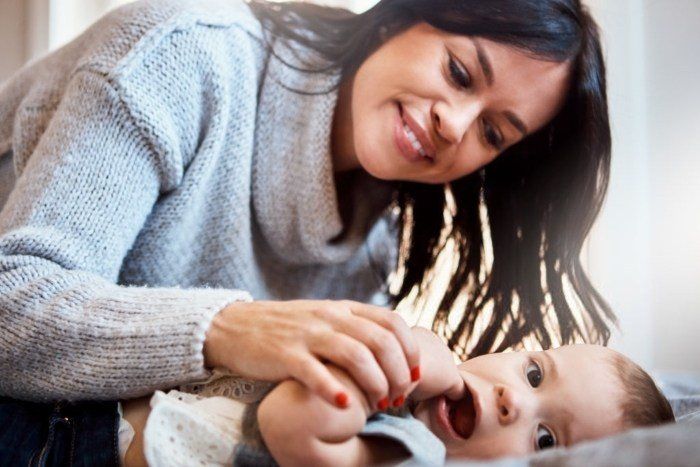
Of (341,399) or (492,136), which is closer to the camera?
(341,399)

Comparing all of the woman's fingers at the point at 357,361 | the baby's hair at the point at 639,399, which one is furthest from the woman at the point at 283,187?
the baby's hair at the point at 639,399

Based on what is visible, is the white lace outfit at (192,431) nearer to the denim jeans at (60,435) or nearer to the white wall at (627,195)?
the denim jeans at (60,435)

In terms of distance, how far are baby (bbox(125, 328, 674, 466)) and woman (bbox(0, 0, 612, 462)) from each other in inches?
1.2

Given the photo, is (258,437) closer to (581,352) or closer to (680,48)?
(581,352)

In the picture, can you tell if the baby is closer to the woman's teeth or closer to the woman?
the woman

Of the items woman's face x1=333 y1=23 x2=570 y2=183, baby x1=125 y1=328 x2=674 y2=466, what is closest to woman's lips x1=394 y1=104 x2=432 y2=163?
woman's face x1=333 y1=23 x2=570 y2=183

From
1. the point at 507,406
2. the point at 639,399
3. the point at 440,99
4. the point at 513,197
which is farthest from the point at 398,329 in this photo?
the point at 513,197

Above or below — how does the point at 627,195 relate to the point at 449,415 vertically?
above

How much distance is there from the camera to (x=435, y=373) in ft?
1.81

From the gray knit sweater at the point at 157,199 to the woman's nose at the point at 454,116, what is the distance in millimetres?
160

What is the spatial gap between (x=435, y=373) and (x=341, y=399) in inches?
5.9

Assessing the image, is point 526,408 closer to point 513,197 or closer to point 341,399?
point 341,399

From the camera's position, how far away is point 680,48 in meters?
0.92

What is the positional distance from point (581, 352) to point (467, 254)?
1.40 ft
